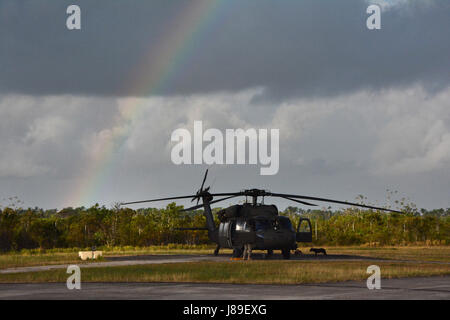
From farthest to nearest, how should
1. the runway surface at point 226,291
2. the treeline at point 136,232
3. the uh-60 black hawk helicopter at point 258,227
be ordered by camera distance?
1. the treeline at point 136,232
2. the uh-60 black hawk helicopter at point 258,227
3. the runway surface at point 226,291

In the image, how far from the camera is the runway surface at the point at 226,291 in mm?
21547

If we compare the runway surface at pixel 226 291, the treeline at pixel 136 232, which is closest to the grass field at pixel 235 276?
the runway surface at pixel 226 291

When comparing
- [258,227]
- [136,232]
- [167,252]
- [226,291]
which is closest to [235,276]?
[226,291]

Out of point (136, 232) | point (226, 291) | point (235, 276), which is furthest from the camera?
point (136, 232)

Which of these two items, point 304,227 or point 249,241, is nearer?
point 249,241

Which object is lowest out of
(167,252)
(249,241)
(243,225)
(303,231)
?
(167,252)

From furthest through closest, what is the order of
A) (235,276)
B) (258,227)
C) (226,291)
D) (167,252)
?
(167,252)
(258,227)
(235,276)
(226,291)

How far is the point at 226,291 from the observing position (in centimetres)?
2367

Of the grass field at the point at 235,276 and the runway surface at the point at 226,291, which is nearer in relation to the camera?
the runway surface at the point at 226,291

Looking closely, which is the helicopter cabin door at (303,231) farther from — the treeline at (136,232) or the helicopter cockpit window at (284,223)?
the treeline at (136,232)

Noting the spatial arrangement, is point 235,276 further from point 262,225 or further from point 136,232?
point 136,232

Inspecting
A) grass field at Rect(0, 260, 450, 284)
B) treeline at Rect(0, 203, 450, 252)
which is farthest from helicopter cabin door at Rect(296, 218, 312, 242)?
treeline at Rect(0, 203, 450, 252)
